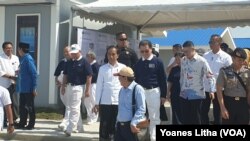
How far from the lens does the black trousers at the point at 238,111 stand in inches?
279

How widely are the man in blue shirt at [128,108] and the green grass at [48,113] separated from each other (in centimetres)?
570

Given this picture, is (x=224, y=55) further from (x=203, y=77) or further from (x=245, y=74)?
(x=245, y=74)

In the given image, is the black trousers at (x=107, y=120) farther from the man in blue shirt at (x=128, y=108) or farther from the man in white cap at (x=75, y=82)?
the man in blue shirt at (x=128, y=108)

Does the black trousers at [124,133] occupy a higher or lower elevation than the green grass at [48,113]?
higher

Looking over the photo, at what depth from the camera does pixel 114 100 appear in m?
8.14

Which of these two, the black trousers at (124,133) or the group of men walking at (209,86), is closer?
the black trousers at (124,133)

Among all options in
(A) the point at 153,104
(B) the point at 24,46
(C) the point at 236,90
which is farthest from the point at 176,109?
(B) the point at 24,46

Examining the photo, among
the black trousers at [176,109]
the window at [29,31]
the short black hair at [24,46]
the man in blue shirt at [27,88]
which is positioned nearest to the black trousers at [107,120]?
the black trousers at [176,109]

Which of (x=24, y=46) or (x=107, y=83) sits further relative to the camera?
(x=24, y=46)

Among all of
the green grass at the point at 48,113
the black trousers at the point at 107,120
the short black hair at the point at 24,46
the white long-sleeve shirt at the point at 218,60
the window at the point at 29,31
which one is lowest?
the green grass at the point at 48,113

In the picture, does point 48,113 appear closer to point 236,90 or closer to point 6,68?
point 6,68

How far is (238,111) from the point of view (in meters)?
7.10

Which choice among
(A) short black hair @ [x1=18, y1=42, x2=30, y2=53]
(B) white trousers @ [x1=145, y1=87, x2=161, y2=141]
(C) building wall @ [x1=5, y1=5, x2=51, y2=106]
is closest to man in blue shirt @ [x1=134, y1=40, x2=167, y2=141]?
(B) white trousers @ [x1=145, y1=87, x2=161, y2=141]

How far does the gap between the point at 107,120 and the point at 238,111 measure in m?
2.30
